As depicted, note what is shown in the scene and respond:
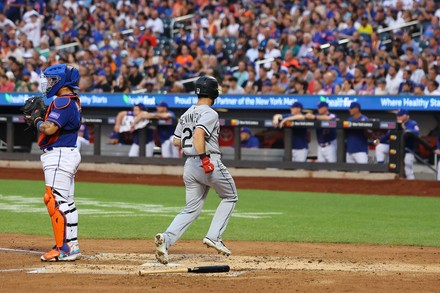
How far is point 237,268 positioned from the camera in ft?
29.4

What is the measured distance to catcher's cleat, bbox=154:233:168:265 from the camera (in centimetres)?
896

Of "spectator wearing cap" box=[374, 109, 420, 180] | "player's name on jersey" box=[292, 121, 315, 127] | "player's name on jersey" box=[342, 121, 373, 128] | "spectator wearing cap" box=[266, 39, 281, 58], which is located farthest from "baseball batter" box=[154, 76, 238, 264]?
"spectator wearing cap" box=[266, 39, 281, 58]

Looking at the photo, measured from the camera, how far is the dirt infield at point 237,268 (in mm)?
7887

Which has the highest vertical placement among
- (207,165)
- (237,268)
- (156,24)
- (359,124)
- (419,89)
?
(156,24)

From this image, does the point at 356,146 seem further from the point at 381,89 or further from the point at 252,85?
the point at 252,85

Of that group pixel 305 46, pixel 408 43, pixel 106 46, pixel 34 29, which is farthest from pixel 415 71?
pixel 34 29

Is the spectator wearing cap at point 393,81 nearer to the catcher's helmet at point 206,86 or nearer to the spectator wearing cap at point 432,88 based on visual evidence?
the spectator wearing cap at point 432,88

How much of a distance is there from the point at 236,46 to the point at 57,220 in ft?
53.8

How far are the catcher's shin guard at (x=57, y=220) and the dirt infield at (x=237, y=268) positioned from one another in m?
0.31

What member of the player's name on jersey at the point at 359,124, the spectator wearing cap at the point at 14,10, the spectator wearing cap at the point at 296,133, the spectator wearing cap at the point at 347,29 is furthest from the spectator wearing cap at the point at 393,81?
the spectator wearing cap at the point at 14,10

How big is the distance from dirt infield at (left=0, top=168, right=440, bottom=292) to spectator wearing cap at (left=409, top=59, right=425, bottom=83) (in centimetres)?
1027

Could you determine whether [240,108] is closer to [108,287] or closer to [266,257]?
[266,257]

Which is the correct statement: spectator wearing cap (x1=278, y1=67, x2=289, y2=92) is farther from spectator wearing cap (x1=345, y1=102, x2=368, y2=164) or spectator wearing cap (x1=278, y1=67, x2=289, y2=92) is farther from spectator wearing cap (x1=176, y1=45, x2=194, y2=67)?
spectator wearing cap (x1=176, y1=45, x2=194, y2=67)

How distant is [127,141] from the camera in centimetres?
2309
